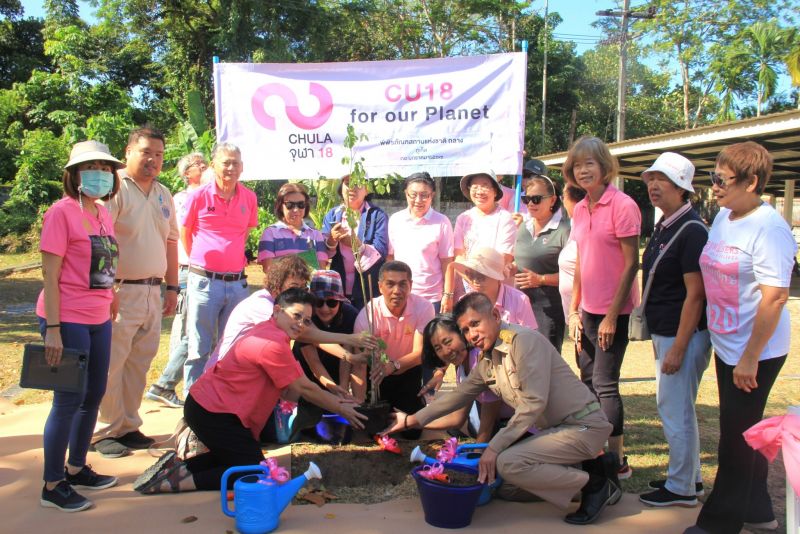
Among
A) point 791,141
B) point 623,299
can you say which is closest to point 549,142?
point 791,141

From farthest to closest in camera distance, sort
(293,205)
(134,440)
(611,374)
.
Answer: (293,205) < (134,440) < (611,374)

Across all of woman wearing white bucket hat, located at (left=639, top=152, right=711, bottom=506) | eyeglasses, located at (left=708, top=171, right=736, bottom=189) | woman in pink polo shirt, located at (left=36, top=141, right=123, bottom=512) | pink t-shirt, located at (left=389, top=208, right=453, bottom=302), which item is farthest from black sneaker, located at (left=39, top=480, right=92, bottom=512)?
eyeglasses, located at (left=708, top=171, right=736, bottom=189)

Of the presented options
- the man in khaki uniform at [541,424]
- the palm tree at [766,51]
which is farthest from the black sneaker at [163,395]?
the palm tree at [766,51]

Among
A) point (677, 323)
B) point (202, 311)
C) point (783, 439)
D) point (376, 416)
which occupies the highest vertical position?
point (677, 323)

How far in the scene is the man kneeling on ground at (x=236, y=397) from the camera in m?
3.36

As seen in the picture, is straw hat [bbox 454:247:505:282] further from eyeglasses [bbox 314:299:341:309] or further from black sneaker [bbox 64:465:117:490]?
black sneaker [bbox 64:465:117:490]

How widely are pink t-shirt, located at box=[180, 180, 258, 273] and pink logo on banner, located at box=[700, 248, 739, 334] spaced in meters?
3.00

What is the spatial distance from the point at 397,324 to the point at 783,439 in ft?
7.57

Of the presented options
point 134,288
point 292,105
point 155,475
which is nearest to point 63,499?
point 155,475

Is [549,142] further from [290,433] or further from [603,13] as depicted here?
[290,433]

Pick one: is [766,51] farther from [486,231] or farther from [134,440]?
[134,440]

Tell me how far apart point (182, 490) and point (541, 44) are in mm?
26669

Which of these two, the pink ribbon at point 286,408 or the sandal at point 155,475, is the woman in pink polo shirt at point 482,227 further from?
the sandal at point 155,475

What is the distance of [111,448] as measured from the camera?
12.8ft
